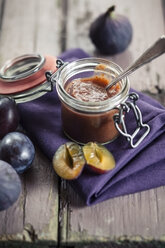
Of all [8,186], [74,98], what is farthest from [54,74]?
[8,186]

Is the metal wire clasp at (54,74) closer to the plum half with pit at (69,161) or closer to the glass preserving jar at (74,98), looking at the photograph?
the glass preserving jar at (74,98)

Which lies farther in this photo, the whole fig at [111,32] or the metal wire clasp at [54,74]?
the whole fig at [111,32]

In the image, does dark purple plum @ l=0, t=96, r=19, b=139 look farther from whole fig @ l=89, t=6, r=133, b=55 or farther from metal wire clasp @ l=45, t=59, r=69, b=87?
whole fig @ l=89, t=6, r=133, b=55

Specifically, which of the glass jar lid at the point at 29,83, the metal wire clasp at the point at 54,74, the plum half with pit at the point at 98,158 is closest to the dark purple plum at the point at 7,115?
the glass jar lid at the point at 29,83

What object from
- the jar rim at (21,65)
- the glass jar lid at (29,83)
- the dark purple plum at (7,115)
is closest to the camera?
the dark purple plum at (7,115)

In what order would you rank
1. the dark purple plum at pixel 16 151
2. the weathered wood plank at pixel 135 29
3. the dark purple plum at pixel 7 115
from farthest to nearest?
the weathered wood plank at pixel 135 29 → the dark purple plum at pixel 7 115 → the dark purple plum at pixel 16 151

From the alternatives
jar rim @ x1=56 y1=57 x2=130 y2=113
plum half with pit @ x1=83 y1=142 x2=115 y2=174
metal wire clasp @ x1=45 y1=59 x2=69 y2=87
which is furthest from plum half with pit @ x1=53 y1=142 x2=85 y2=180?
metal wire clasp @ x1=45 y1=59 x2=69 y2=87

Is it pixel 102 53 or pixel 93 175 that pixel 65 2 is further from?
pixel 93 175
